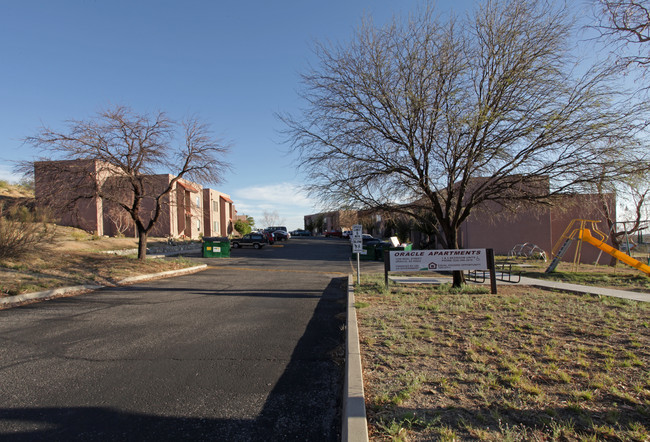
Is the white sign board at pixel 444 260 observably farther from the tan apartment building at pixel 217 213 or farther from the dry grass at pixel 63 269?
the tan apartment building at pixel 217 213

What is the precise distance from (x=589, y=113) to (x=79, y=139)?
15557 millimetres

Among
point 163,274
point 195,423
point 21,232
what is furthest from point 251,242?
point 195,423

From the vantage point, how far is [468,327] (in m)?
6.51

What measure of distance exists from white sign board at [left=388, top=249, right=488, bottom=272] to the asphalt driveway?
3036mm

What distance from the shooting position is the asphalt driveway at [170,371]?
360cm

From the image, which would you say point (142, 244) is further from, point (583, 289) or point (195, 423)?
point (583, 289)

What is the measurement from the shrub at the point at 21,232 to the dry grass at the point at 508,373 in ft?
38.7

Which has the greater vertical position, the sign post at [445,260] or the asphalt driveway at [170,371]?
the sign post at [445,260]

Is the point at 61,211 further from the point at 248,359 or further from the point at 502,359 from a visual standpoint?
the point at 502,359

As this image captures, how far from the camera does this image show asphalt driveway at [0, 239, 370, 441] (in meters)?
3.60

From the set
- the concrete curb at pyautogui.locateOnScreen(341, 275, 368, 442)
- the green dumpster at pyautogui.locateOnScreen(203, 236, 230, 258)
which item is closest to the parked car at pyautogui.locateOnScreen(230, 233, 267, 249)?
the green dumpster at pyautogui.locateOnScreen(203, 236, 230, 258)

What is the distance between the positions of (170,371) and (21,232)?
1137cm

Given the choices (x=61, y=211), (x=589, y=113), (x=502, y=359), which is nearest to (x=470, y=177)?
(x=589, y=113)

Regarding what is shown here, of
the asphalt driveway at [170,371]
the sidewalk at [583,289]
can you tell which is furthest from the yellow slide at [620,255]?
the asphalt driveway at [170,371]
